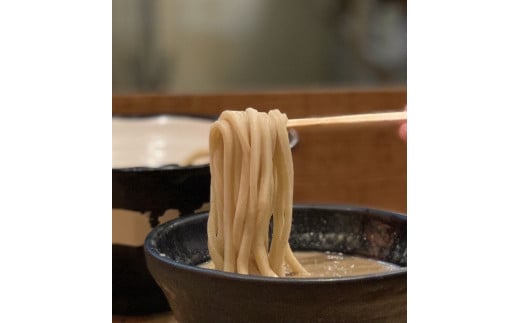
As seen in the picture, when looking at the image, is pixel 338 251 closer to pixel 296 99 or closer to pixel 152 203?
pixel 152 203

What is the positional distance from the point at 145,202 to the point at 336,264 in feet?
0.91

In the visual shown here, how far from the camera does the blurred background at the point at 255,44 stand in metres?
3.59

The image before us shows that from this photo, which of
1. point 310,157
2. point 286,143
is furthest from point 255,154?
point 310,157

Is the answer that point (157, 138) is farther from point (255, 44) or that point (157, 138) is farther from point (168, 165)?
point (255, 44)

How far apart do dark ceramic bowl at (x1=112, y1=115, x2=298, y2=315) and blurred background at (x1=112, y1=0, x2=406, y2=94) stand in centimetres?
255

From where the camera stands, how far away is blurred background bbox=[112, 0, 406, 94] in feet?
11.8

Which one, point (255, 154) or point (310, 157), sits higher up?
point (255, 154)

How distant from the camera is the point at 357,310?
690mm

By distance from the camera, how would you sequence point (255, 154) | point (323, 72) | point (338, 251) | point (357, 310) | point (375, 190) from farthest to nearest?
1. point (323, 72)
2. point (375, 190)
3. point (338, 251)
4. point (255, 154)
5. point (357, 310)

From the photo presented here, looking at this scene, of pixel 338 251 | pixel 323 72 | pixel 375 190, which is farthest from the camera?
pixel 323 72

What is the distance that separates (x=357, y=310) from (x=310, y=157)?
0.93 m

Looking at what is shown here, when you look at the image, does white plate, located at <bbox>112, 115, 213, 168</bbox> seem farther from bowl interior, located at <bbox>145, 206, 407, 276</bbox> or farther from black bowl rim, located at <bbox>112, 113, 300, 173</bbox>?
bowl interior, located at <bbox>145, 206, 407, 276</bbox>

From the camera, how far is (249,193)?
843mm

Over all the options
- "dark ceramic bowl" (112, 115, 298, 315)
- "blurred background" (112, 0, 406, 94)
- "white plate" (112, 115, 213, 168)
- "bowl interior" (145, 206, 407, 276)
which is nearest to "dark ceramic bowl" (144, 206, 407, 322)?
"bowl interior" (145, 206, 407, 276)
